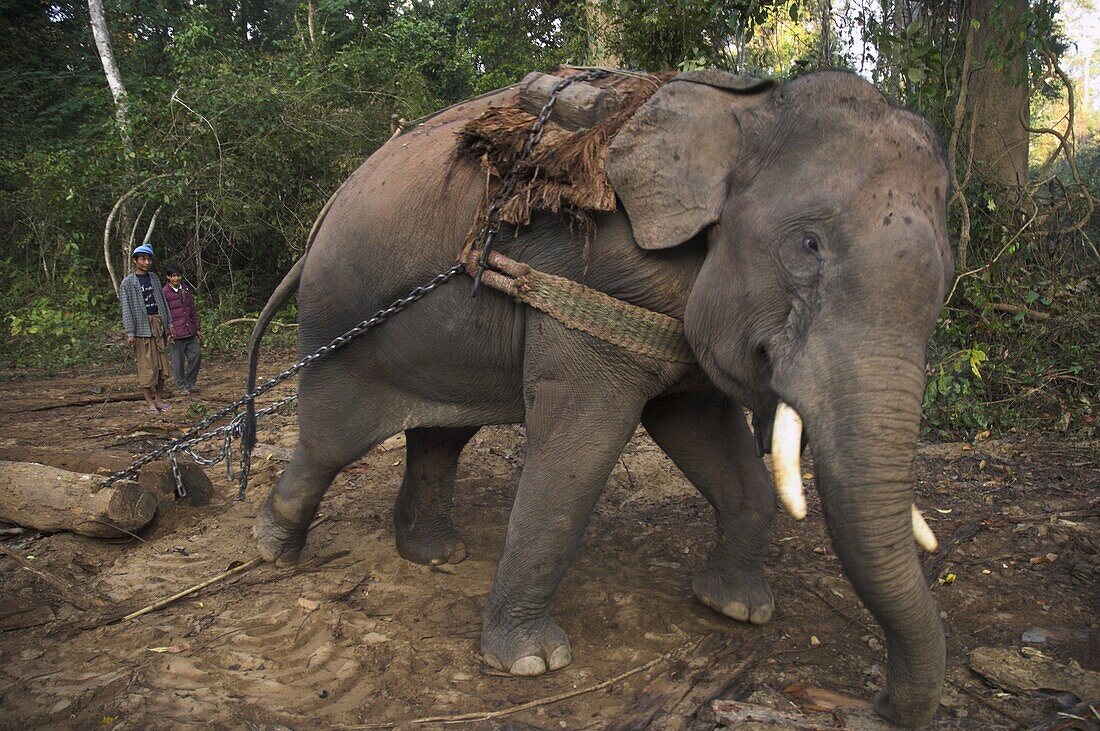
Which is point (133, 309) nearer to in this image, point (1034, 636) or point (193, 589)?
point (193, 589)

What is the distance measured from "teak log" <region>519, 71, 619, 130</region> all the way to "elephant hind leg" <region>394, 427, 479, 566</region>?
1820 mm

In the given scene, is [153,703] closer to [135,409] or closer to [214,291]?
[135,409]

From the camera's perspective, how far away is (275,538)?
4.53 m

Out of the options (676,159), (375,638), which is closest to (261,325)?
(375,638)

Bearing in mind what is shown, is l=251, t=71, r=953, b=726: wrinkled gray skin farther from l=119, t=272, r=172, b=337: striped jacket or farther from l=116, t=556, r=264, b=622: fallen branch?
l=119, t=272, r=172, b=337: striped jacket

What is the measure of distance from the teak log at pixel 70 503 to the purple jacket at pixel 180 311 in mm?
4581

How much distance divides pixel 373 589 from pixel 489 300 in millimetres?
1674

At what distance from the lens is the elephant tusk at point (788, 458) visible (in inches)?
103

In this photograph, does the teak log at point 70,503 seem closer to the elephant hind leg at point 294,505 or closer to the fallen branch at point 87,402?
the elephant hind leg at point 294,505

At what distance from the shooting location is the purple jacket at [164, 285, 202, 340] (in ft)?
30.2

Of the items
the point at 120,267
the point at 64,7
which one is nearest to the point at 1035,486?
the point at 120,267

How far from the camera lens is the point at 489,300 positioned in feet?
11.4

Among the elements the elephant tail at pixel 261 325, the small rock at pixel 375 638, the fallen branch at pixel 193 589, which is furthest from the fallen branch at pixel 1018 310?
the fallen branch at pixel 193 589

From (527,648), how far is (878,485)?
5.30 ft
